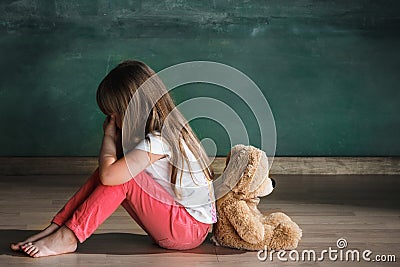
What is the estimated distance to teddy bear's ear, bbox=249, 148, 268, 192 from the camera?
8.34 ft

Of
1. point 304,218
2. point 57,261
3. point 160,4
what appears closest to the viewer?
point 57,261

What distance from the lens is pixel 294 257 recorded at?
250 centimetres

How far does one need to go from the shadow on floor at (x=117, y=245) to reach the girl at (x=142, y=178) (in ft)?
0.14

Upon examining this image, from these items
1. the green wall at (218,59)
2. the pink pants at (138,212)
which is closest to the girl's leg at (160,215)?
the pink pants at (138,212)

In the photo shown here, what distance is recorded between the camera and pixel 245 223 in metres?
2.51

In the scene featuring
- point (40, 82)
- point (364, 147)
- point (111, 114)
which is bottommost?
point (364, 147)

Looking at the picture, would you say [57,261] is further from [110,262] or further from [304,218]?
[304,218]

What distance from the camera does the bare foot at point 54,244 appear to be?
2477mm

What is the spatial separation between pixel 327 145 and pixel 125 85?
164 cm

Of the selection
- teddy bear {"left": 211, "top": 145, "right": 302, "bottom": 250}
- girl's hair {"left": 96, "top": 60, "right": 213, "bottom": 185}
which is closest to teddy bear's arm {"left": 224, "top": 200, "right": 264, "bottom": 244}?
teddy bear {"left": 211, "top": 145, "right": 302, "bottom": 250}

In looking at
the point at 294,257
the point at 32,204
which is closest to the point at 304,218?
the point at 294,257

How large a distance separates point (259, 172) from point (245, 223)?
0.57 ft

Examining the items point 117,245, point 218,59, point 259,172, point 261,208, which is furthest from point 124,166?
point 218,59

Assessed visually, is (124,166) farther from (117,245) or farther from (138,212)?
(117,245)
